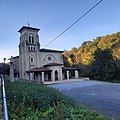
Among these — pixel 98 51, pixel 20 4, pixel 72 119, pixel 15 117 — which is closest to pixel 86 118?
pixel 72 119

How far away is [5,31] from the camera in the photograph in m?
14.4

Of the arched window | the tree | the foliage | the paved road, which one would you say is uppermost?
the arched window

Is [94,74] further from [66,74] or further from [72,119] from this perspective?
[72,119]

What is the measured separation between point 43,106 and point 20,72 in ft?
133

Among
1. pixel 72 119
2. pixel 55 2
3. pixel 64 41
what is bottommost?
pixel 72 119

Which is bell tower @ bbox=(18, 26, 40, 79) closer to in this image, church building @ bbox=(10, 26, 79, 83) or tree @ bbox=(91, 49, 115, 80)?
church building @ bbox=(10, 26, 79, 83)

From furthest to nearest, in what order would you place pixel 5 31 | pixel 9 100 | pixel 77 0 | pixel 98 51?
pixel 98 51
pixel 5 31
pixel 77 0
pixel 9 100

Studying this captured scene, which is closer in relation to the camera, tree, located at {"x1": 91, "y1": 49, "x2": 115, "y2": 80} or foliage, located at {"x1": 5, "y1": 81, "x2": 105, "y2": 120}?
foliage, located at {"x1": 5, "y1": 81, "x2": 105, "y2": 120}

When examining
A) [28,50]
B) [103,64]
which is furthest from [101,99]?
[28,50]

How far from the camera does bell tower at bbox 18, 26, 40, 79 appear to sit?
4328 cm

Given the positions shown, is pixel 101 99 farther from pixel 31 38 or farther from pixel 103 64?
pixel 31 38

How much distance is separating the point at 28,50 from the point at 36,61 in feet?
9.96

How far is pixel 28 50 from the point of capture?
43.5 meters

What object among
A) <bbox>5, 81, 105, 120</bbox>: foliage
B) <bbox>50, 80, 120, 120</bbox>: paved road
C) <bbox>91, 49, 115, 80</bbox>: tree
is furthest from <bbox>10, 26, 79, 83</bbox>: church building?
<bbox>5, 81, 105, 120</bbox>: foliage
